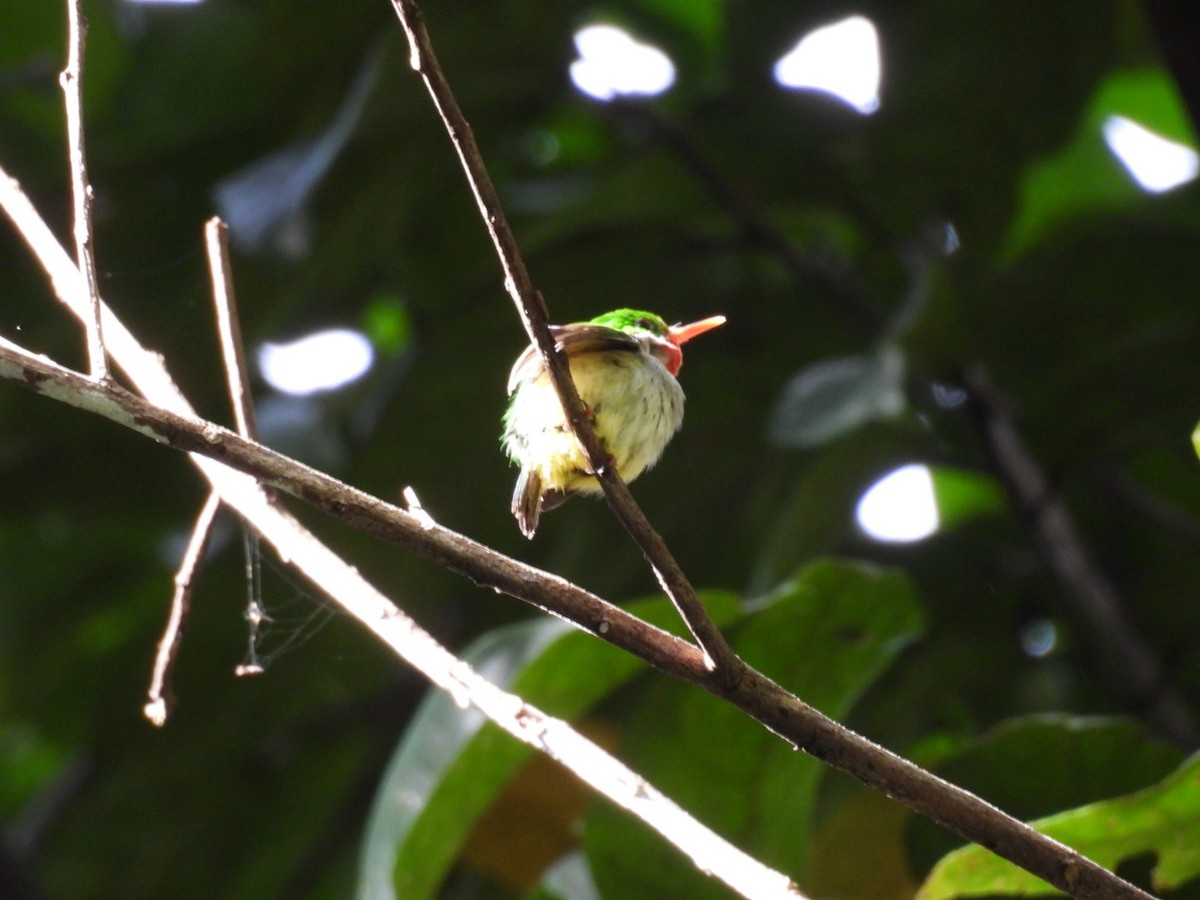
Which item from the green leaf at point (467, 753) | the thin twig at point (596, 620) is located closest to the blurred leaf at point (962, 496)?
the green leaf at point (467, 753)

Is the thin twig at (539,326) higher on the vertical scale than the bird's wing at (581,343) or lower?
lower

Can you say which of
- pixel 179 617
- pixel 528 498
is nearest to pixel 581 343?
pixel 528 498

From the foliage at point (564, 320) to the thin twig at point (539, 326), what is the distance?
5.22ft

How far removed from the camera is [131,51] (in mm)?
3662

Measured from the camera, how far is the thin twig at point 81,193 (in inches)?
47.8

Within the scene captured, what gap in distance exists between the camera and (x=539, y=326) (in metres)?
1.23

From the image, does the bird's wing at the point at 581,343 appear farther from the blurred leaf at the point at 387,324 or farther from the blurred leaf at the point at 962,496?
the blurred leaf at the point at 387,324

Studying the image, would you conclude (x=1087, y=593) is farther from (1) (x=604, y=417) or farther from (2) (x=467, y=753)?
(2) (x=467, y=753)

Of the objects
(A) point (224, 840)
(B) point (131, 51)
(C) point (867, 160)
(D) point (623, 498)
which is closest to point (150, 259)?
(B) point (131, 51)

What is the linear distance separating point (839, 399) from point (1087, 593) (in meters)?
0.73

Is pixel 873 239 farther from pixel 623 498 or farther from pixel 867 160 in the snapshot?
pixel 623 498

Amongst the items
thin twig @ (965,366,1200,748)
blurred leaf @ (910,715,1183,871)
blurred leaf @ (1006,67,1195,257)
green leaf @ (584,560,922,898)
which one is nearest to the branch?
green leaf @ (584,560,922,898)

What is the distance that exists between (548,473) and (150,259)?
1.64 metres

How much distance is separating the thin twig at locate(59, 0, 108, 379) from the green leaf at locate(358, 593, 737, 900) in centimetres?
114
